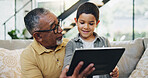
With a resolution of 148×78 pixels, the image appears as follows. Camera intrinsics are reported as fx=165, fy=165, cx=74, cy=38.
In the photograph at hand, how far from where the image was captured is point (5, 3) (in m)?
7.76

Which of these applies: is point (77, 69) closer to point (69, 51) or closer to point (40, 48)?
point (69, 51)

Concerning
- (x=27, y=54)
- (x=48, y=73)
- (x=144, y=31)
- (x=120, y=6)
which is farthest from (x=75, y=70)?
A: (x=120, y=6)

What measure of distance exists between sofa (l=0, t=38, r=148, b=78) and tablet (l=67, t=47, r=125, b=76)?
86cm

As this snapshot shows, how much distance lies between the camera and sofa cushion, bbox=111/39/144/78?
2078mm

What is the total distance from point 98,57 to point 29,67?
624 mm

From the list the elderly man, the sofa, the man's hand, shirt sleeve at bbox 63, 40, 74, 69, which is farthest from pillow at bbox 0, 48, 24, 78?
the man's hand

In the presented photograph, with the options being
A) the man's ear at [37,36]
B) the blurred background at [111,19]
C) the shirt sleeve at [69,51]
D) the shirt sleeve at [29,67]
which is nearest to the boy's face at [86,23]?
the shirt sleeve at [69,51]

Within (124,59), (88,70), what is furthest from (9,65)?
(124,59)

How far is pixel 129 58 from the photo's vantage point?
2098mm

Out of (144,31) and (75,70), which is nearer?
(75,70)

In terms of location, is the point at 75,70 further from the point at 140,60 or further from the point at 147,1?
the point at 147,1

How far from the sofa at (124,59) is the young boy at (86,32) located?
675mm

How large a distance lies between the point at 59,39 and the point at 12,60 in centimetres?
70

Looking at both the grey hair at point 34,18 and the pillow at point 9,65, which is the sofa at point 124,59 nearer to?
the pillow at point 9,65
